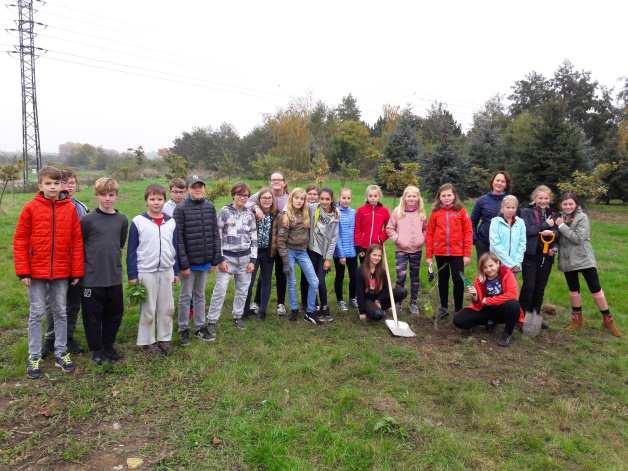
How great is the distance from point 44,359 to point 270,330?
2388 mm

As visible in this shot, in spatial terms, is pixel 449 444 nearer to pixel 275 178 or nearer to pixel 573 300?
pixel 573 300

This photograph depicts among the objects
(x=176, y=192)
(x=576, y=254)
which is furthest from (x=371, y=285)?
(x=176, y=192)

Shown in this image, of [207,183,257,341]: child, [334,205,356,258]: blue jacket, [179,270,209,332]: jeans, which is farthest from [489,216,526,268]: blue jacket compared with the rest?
[179,270,209,332]: jeans

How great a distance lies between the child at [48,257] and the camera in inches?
149

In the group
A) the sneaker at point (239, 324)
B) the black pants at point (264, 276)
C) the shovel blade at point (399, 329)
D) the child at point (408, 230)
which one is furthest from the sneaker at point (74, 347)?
the child at point (408, 230)

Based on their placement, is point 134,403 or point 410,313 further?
point 410,313

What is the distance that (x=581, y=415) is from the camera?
3604 mm

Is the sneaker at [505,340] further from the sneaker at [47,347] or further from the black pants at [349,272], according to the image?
the sneaker at [47,347]

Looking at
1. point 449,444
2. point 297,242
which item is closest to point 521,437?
point 449,444

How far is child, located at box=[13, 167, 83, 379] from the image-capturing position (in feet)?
12.5

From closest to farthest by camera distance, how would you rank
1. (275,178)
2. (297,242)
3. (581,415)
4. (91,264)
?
(581,415), (91,264), (297,242), (275,178)

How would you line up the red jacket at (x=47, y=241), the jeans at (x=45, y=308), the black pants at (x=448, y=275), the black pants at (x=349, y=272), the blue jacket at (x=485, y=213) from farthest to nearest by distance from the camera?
1. the black pants at (x=349, y=272)
2. the blue jacket at (x=485, y=213)
3. the black pants at (x=448, y=275)
4. the jeans at (x=45, y=308)
5. the red jacket at (x=47, y=241)

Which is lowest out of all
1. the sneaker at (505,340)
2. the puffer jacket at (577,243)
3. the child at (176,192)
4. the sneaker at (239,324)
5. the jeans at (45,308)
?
the sneaker at (505,340)

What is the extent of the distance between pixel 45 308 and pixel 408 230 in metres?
4.29
